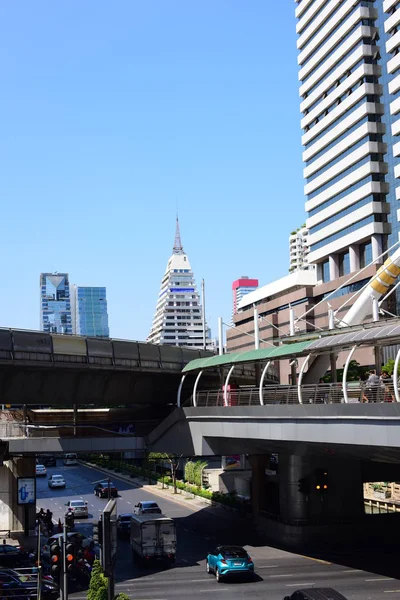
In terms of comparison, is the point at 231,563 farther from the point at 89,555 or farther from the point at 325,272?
the point at 325,272

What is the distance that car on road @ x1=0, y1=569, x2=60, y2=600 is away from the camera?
107 ft

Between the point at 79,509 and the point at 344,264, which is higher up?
the point at 344,264

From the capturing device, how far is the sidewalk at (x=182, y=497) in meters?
64.5

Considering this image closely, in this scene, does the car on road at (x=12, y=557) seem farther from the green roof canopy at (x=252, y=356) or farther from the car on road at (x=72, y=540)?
the green roof canopy at (x=252, y=356)

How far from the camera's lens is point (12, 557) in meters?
41.8

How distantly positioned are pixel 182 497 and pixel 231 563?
4013 centimetres

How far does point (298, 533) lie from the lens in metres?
48.0

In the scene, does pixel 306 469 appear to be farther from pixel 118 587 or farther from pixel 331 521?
pixel 118 587

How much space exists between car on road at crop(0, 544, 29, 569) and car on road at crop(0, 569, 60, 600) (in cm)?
611

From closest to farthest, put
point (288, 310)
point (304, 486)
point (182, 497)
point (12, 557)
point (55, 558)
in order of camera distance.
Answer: point (55, 558)
point (12, 557)
point (304, 486)
point (182, 497)
point (288, 310)

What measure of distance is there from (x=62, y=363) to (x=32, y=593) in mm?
15482

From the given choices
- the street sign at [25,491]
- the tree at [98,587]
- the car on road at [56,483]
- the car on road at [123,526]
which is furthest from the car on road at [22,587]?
the car on road at [56,483]

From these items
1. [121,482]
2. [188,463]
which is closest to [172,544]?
[188,463]

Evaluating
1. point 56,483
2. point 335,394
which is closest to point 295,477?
point 335,394
